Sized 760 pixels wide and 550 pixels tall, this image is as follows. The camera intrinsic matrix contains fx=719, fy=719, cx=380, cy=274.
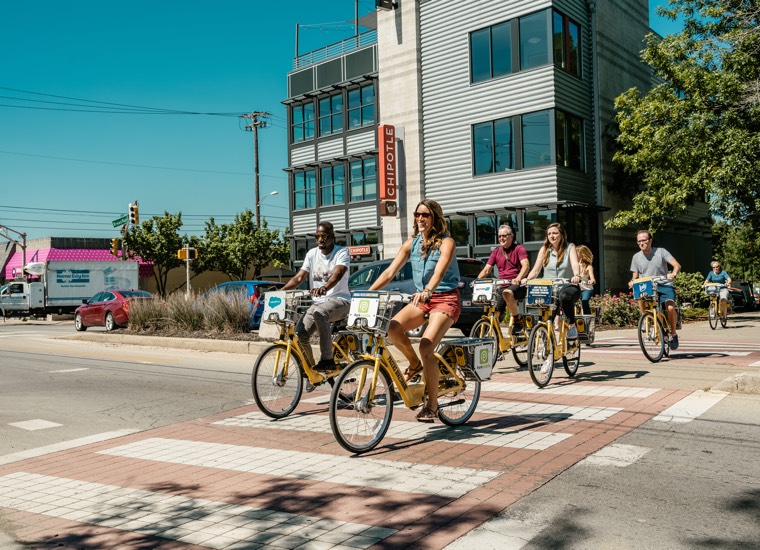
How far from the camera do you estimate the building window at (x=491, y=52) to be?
2573cm

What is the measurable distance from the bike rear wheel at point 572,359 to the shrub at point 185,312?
1086 cm

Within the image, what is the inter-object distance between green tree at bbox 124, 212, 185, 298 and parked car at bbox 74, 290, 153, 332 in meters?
22.9

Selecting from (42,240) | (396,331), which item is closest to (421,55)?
(396,331)

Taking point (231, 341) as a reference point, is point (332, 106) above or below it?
above

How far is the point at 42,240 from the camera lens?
56.9 meters

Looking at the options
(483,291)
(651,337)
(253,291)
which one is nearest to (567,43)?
(253,291)

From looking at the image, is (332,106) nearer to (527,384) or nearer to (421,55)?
(421,55)

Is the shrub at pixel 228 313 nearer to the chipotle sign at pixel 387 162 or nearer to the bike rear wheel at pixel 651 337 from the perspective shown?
the bike rear wheel at pixel 651 337

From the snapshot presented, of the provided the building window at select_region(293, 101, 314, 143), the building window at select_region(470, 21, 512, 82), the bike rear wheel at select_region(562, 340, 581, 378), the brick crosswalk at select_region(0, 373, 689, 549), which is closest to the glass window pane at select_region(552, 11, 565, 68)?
the building window at select_region(470, 21, 512, 82)

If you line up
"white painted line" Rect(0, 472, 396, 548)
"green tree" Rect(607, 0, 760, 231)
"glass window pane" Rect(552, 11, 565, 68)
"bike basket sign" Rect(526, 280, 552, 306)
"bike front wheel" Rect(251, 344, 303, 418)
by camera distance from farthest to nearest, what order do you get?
"glass window pane" Rect(552, 11, 565, 68), "green tree" Rect(607, 0, 760, 231), "bike basket sign" Rect(526, 280, 552, 306), "bike front wheel" Rect(251, 344, 303, 418), "white painted line" Rect(0, 472, 396, 548)

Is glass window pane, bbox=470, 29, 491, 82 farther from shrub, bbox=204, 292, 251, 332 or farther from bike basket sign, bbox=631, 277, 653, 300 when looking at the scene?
bike basket sign, bbox=631, 277, 653, 300

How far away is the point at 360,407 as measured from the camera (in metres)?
5.73

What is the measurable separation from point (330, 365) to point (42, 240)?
55952 mm

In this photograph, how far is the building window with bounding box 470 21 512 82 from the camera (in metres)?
25.7
